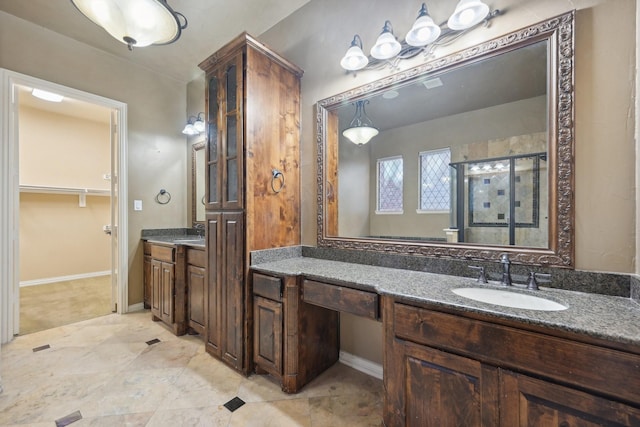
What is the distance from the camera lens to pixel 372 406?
5.23 ft

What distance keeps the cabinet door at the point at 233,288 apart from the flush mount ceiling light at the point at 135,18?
1.20m

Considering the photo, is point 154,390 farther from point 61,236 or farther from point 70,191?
point 61,236

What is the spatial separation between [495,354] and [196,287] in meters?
2.30

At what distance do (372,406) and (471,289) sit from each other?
960mm

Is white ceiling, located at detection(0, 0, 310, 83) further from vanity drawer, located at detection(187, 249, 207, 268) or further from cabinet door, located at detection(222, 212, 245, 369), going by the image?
vanity drawer, located at detection(187, 249, 207, 268)

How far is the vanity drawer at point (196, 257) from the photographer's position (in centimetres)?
231

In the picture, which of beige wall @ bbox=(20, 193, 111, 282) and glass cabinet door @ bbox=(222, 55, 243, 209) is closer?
glass cabinet door @ bbox=(222, 55, 243, 209)

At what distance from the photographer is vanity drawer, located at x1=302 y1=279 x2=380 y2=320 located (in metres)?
1.34

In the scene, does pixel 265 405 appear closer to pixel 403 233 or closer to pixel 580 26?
pixel 403 233

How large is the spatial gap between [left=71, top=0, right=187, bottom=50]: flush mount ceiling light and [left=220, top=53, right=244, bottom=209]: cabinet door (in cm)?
41

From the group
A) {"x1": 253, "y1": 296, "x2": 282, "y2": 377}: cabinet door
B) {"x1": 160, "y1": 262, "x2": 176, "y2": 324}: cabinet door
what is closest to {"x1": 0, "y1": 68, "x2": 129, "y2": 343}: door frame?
{"x1": 160, "y1": 262, "x2": 176, "y2": 324}: cabinet door

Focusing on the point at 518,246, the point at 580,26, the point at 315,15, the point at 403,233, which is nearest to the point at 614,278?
the point at 518,246

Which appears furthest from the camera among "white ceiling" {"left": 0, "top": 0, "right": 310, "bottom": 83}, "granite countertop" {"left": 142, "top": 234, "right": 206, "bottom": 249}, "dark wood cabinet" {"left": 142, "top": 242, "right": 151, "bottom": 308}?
"dark wood cabinet" {"left": 142, "top": 242, "right": 151, "bottom": 308}

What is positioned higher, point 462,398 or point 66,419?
point 462,398
